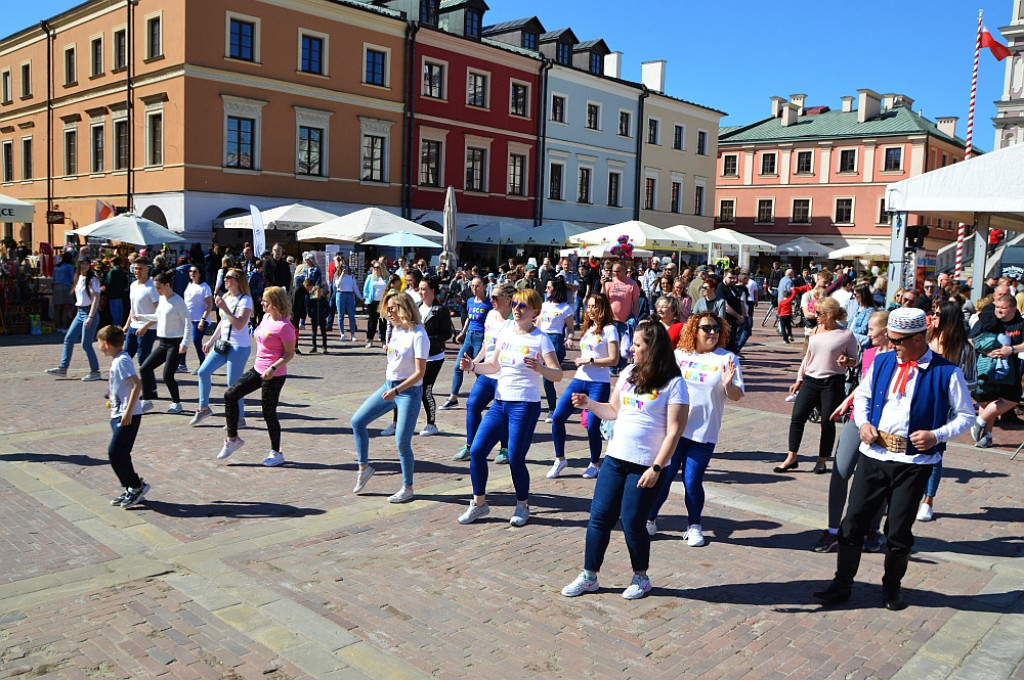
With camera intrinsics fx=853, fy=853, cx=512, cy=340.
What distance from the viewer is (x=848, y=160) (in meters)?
53.5

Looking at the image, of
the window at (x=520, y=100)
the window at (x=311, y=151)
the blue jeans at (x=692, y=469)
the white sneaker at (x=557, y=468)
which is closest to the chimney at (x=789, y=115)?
the window at (x=520, y=100)

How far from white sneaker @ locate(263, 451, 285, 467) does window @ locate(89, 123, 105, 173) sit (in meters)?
26.7

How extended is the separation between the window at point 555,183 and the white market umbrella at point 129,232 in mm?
19820

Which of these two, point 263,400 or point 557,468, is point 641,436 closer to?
point 557,468

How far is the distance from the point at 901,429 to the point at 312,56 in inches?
1109

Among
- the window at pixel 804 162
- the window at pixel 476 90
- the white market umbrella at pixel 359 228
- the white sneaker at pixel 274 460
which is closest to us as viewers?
the white sneaker at pixel 274 460

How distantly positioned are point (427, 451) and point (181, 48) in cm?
2217

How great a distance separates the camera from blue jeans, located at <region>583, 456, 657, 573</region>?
4.93 m

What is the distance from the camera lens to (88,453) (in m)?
8.32

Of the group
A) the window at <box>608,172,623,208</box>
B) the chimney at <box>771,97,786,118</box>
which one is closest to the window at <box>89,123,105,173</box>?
the window at <box>608,172,623,208</box>

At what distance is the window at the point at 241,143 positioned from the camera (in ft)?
90.8

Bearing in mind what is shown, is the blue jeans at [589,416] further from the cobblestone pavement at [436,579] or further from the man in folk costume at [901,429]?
the man in folk costume at [901,429]

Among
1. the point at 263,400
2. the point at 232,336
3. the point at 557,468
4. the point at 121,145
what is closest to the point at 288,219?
the point at 121,145

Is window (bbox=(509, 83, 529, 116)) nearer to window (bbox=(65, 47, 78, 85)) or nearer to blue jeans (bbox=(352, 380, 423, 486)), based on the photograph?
window (bbox=(65, 47, 78, 85))
